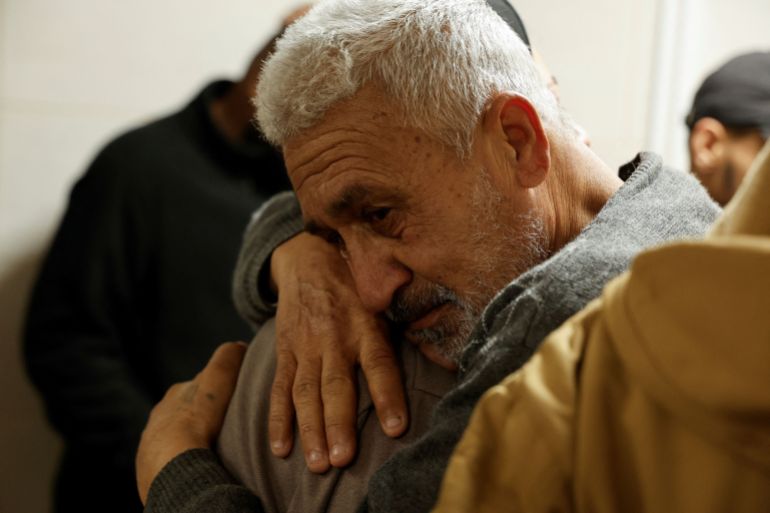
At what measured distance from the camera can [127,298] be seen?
208 centimetres

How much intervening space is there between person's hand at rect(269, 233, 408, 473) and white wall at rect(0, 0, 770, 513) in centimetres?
112

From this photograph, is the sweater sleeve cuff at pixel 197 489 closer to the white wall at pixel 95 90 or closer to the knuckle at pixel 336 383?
the knuckle at pixel 336 383

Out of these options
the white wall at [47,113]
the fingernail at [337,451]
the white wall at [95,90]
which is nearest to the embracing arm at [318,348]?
the fingernail at [337,451]

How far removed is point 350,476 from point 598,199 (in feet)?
1.55

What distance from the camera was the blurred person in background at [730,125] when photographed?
5.07 ft

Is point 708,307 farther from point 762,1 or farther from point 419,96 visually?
point 762,1


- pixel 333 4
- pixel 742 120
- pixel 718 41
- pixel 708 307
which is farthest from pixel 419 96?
pixel 718 41

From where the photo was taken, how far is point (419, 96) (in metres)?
0.94

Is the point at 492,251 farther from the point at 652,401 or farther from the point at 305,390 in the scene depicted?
the point at 652,401

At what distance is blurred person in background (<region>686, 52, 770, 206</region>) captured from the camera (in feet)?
5.07

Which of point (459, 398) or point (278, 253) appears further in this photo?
point (278, 253)

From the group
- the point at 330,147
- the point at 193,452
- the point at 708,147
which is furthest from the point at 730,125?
the point at 193,452

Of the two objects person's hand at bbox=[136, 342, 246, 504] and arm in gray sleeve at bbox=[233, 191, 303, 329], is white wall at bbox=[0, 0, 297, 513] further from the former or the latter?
person's hand at bbox=[136, 342, 246, 504]

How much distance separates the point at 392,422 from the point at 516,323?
23cm
